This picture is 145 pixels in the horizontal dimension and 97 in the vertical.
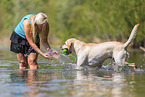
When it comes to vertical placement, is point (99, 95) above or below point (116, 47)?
below

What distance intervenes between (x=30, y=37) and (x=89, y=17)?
3504 cm

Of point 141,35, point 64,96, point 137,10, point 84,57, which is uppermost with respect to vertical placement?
point 137,10

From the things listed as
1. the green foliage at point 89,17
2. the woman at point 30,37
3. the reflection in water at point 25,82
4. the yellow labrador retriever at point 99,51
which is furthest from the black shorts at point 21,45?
the green foliage at point 89,17

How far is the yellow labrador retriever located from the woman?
1266mm

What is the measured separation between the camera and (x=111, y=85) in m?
7.18

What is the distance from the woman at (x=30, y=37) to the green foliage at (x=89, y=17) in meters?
8.62

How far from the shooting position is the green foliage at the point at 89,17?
2414 centimetres

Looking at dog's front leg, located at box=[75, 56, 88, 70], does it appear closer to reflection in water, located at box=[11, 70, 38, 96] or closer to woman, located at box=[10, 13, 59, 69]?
woman, located at box=[10, 13, 59, 69]

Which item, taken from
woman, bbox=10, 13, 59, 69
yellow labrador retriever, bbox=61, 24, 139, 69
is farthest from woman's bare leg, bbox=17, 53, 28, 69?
yellow labrador retriever, bbox=61, 24, 139, 69

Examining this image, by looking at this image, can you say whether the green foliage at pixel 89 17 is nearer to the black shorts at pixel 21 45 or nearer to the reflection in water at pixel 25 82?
the black shorts at pixel 21 45

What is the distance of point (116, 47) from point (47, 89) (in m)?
3.95

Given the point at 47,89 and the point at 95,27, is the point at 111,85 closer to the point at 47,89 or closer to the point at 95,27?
the point at 47,89

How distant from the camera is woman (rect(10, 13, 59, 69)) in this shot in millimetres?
8906

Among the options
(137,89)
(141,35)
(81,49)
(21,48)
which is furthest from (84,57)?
(141,35)
